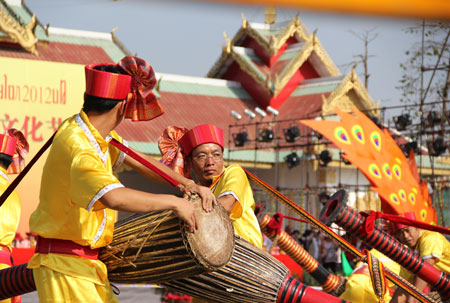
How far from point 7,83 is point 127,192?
13.7 meters

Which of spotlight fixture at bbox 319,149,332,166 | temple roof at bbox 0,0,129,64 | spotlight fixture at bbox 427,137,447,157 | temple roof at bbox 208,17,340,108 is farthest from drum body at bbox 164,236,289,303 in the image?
temple roof at bbox 208,17,340,108

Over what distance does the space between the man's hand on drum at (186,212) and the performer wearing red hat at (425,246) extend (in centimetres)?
330

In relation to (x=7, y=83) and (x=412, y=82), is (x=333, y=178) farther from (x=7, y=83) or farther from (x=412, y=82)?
(x=7, y=83)

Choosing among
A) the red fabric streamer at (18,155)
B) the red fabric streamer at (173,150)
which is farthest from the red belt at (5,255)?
the red fabric streamer at (173,150)

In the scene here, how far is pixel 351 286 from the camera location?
6457 mm

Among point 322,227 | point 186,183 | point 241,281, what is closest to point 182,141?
point 322,227

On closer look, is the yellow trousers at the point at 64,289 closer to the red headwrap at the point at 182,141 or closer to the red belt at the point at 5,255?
the red headwrap at the point at 182,141

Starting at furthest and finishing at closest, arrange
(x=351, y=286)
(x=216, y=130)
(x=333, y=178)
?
(x=333, y=178) → (x=351, y=286) → (x=216, y=130)

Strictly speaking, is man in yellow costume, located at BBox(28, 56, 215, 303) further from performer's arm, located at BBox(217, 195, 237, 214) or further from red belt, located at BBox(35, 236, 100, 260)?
performer's arm, located at BBox(217, 195, 237, 214)

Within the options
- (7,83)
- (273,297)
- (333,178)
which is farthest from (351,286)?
(333,178)

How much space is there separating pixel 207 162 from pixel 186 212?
1.38 meters

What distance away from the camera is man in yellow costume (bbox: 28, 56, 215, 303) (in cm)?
247

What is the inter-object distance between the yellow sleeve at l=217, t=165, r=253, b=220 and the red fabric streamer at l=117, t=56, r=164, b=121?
0.51 meters

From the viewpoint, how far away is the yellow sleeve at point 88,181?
234 centimetres
